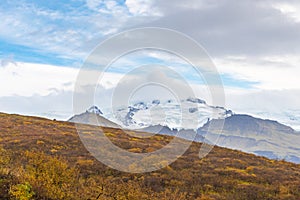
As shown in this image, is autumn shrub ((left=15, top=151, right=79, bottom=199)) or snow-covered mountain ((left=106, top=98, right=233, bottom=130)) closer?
autumn shrub ((left=15, top=151, right=79, bottom=199))

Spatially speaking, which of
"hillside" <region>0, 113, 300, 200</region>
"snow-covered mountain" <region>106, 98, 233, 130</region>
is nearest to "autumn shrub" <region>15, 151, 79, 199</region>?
"hillside" <region>0, 113, 300, 200</region>

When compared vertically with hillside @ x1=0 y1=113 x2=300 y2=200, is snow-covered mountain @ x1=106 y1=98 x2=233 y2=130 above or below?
above

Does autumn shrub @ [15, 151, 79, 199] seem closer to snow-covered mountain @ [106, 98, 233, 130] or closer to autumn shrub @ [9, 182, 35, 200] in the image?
autumn shrub @ [9, 182, 35, 200]

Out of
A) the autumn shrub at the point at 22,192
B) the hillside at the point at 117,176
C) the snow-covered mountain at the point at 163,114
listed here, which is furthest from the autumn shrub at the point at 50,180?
the snow-covered mountain at the point at 163,114

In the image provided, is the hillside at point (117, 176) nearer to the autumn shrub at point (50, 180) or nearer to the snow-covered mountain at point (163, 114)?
the autumn shrub at point (50, 180)

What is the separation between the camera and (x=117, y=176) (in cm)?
3547

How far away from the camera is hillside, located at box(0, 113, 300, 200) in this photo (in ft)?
73.0

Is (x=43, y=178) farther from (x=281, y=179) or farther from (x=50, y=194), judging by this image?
(x=281, y=179)

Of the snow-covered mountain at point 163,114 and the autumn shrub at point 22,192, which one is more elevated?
the snow-covered mountain at point 163,114

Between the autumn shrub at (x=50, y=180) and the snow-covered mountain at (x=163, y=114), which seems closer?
the autumn shrub at (x=50, y=180)

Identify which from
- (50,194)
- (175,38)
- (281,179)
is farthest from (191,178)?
(50,194)

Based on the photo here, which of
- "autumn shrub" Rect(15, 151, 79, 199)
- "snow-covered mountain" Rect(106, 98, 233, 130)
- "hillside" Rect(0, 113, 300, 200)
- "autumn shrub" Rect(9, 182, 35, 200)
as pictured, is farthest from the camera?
"snow-covered mountain" Rect(106, 98, 233, 130)

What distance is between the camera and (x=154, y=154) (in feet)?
158

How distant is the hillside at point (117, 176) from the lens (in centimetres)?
2227
